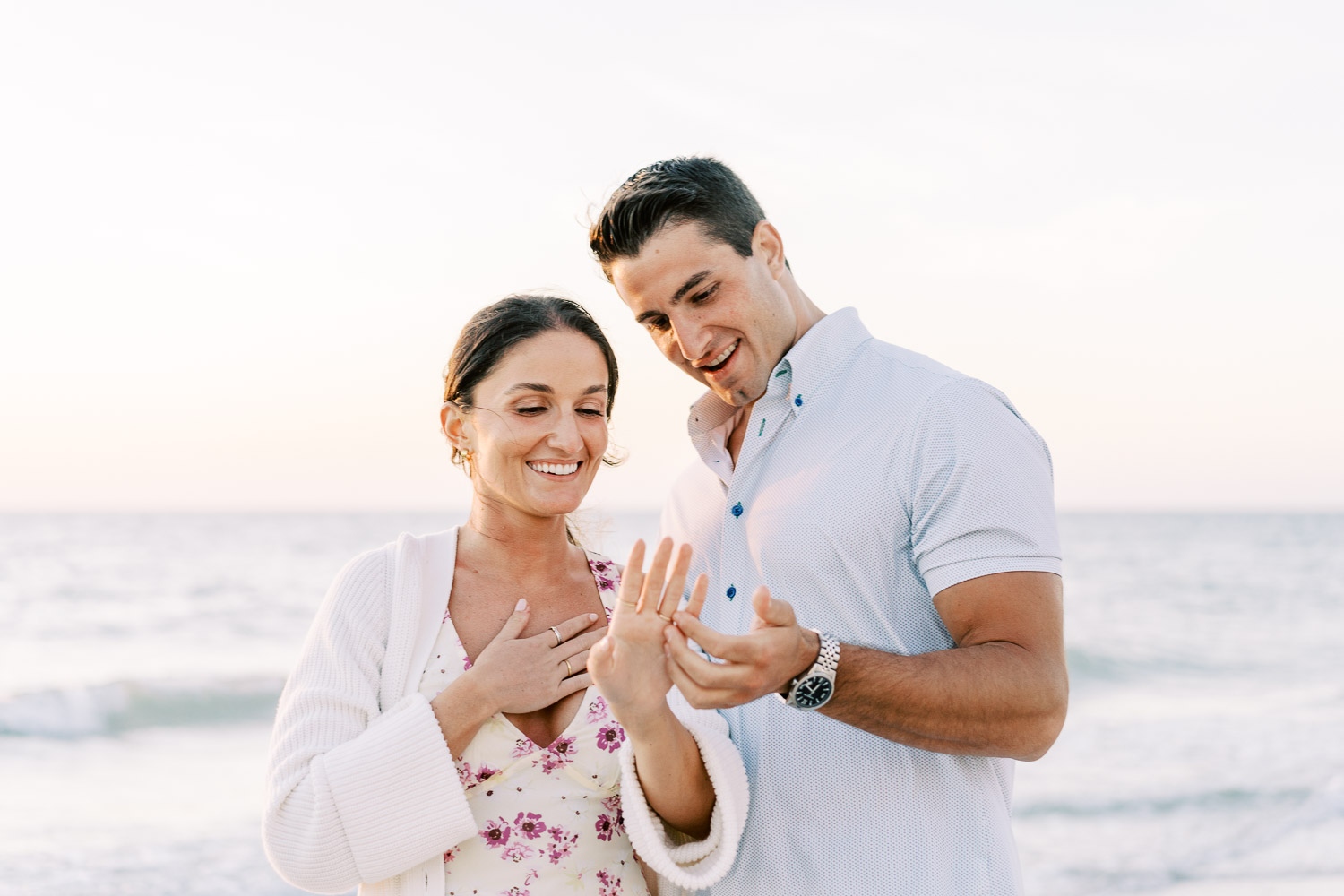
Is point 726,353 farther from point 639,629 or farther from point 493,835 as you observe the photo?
point 493,835

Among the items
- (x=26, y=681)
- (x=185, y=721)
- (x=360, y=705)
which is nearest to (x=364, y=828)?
(x=360, y=705)

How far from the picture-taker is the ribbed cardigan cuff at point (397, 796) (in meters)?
2.50

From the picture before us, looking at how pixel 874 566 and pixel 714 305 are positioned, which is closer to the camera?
pixel 874 566

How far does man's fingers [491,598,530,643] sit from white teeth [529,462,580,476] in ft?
1.17

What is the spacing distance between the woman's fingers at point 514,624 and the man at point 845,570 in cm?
49

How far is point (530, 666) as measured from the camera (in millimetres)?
2756

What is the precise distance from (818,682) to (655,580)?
38cm

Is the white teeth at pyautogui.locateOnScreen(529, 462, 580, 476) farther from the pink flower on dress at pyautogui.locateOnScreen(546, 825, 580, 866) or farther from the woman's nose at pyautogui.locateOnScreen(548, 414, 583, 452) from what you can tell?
the pink flower on dress at pyautogui.locateOnScreen(546, 825, 580, 866)

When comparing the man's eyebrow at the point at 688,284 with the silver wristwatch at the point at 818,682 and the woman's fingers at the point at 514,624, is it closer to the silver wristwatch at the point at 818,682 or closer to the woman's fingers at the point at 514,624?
the woman's fingers at the point at 514,624

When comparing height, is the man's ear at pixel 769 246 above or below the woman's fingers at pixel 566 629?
above

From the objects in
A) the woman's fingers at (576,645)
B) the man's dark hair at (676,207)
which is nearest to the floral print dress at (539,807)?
the woman's fingers at (576,645)

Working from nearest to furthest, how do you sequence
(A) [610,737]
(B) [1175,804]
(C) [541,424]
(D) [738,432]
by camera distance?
1. (A) [610,737]
2. (C) [541,424]
3. (D) [738,432]
4. (B) [1175,804]

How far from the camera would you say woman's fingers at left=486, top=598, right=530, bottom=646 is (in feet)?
9.30

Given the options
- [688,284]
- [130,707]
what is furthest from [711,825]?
[130,707]
